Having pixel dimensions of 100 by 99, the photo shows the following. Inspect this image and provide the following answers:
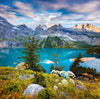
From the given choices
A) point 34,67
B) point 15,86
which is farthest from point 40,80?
point 34,67

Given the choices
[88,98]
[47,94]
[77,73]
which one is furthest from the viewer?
[77,73]

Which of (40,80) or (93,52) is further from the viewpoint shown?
(93,52)

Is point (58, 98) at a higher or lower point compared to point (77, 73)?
higher

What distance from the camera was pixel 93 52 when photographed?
12256 cm

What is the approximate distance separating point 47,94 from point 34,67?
19.0m

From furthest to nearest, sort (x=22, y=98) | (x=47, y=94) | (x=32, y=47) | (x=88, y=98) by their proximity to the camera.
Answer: (x=32, y=47) → (x=88, y=98) → (x=47, y=94) → (x=22, y=98)

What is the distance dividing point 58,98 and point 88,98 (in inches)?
67.7

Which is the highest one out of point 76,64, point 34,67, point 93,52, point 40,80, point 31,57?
point 40,80

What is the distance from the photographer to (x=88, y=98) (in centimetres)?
353

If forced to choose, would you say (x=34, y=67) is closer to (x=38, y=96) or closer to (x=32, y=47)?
(x=32, y=47)

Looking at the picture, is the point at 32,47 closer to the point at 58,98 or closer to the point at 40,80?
the point at 40,80

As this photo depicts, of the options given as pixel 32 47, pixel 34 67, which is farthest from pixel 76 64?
pixel 32 47

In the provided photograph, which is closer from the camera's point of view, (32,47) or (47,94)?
(47,94)

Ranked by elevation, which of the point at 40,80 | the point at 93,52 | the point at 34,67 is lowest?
the point at 93,52
